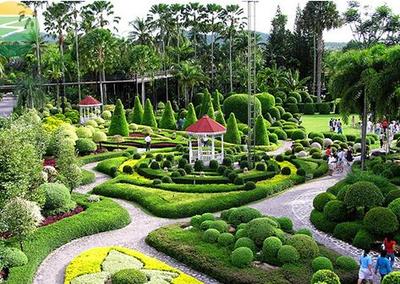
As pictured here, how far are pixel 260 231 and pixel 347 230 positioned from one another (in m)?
4.10

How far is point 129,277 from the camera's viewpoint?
622 inches

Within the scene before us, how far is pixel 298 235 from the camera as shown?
59.1ft

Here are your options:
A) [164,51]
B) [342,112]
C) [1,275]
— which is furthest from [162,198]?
[164,51]

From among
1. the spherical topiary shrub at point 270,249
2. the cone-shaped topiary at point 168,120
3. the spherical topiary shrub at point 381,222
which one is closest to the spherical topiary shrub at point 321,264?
the spherical topiary shrub at point 270,249

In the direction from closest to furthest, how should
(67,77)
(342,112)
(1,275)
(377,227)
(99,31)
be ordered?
(1,275) < (377,227) < (342,112) < (99,31) < (67,77)

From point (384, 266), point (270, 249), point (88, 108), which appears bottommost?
point (384, 266)

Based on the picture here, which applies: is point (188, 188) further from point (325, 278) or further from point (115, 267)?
point (325, 278)

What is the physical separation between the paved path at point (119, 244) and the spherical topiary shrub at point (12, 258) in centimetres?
73

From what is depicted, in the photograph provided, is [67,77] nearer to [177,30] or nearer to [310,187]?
[177,30]

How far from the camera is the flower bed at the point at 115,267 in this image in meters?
16.5

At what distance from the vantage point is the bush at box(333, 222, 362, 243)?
20.2 meters

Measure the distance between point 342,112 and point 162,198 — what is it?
12.7m

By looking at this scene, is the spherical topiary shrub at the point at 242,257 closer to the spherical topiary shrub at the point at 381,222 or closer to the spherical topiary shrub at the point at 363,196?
the spherical topiary shrub at the point at 381,222

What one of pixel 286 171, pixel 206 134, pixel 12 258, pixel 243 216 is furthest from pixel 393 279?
pixel 206 134
